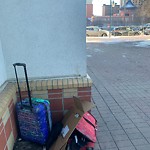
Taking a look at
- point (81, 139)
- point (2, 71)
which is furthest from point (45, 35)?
point (81, 139)

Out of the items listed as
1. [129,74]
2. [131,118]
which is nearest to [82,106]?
[131,118]

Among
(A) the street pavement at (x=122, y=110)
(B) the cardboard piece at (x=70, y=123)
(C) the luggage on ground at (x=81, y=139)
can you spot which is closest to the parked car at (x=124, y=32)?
(A) the street pavement at (x=122, y=110)

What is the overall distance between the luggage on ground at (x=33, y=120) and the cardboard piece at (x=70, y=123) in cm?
18

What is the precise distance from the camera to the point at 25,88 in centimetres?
230

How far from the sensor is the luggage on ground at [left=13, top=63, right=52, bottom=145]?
2.04 meters

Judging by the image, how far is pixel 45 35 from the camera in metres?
2.22

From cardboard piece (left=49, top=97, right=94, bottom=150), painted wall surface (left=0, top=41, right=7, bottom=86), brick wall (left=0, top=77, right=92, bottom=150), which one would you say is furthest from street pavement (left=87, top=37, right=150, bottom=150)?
painted wall surface (left=0, top=41, right=7, bottom=86)

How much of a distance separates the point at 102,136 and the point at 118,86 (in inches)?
84.2

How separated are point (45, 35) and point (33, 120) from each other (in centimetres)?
94

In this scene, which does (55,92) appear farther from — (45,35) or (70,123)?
(45,35)

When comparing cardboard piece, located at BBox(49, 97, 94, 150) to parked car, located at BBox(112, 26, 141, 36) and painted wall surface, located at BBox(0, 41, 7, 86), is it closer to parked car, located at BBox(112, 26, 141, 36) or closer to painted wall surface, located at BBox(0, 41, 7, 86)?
painted wall surface, located at BBox(0, 41, 7, 86)

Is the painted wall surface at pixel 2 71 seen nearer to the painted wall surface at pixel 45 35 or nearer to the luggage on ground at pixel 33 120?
the painted wall surface at pixel 45 35

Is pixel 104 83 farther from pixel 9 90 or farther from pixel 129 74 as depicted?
pixel 9 90

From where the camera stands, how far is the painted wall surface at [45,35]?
212 cm
